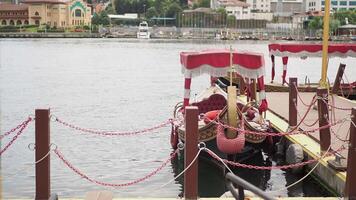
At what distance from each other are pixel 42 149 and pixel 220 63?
877 centimetres

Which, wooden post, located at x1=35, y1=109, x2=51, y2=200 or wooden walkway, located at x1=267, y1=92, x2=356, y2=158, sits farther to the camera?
wooden walkway, located at x1=267, y1=92, x2=356, y2=158

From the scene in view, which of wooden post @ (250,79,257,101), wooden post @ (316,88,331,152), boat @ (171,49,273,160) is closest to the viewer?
wooden post @ (316,88,331,152)

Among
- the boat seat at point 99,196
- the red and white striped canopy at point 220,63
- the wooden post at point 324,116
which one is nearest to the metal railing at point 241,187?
the boat seat at point 99,196

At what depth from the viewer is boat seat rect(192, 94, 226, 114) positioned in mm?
19125

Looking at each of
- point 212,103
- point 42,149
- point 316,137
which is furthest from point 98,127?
point 42,149

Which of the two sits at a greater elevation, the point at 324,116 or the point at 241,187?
the point at 241,187

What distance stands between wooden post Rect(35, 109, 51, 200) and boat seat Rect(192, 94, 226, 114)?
31.2ft

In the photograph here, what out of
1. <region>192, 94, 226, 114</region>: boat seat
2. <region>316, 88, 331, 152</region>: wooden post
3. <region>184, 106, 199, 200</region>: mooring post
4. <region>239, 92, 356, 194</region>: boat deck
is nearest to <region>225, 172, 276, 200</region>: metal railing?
<region>184, 106, 199, 200</region>: mooring post

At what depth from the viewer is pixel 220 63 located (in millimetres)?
17719

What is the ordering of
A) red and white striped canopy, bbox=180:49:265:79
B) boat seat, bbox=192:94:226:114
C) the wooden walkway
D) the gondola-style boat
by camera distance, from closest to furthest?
the wooden walkway < red and white striped canopy, bbox=180:49:265:79 < boat seat, bbox=192:94:226:114 < the gondola-style boat

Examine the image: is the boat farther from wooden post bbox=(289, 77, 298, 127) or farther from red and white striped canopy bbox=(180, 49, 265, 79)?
wooden post bbox=(289, 77, 298, 127)

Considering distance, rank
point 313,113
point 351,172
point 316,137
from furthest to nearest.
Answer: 1. point 313,113
2. point 316,137
3. point 351,172

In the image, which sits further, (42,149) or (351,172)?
(351,172)

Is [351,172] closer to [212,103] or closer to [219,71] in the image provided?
[219,71]
